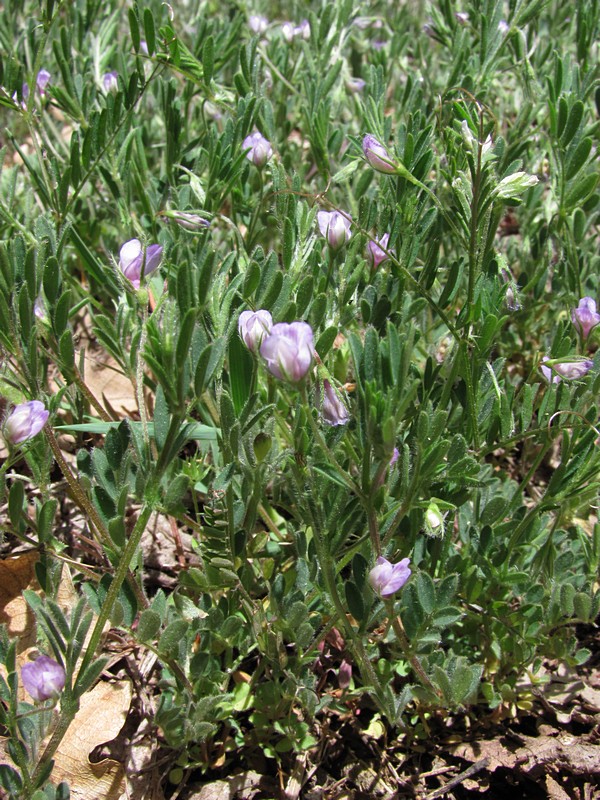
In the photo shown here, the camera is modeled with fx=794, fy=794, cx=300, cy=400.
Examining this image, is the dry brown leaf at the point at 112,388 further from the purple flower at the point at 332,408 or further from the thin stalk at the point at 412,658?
the thin stalk at the point at 412,658

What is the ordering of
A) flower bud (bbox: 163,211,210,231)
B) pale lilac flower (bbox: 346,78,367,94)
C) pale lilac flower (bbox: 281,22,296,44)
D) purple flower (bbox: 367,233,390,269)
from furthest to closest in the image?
pale lilac flower (bbox: 346,78,367,94) < pale lilac flower (bbox: 281,22,296,44) < purple flower (bbox: 367,233,390,269) < flower bud (bbox: 163,211,210,231)

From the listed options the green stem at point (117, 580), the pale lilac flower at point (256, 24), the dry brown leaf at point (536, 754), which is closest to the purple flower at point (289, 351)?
the green stem at point (117, 580)

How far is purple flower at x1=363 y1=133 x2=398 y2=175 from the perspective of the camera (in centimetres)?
208

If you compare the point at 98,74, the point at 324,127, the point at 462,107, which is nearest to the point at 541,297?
the point at 324,127

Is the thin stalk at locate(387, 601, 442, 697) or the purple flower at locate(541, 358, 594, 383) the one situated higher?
the purple flower at locate(541, 358, 594, 383)

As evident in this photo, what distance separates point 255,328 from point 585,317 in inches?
43.1

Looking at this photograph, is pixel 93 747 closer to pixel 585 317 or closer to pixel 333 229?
pixel 333 229

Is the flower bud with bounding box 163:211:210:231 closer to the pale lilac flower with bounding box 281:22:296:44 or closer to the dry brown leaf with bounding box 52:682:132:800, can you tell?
the dry brown leaf with bounding box 52:682:132:800

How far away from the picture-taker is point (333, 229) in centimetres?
234

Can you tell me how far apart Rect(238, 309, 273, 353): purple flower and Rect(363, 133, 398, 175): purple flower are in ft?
1.87

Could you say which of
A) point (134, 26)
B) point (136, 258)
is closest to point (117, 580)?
point (136, 258)

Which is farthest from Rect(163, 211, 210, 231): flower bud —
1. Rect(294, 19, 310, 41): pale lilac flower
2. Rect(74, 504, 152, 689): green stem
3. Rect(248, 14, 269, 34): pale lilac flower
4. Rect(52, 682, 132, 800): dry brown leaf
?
Rect(248, 14, 269, 34): pale lilac flower

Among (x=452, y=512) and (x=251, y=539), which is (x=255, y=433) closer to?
(x=251, y=539)

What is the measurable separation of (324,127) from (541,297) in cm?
113
